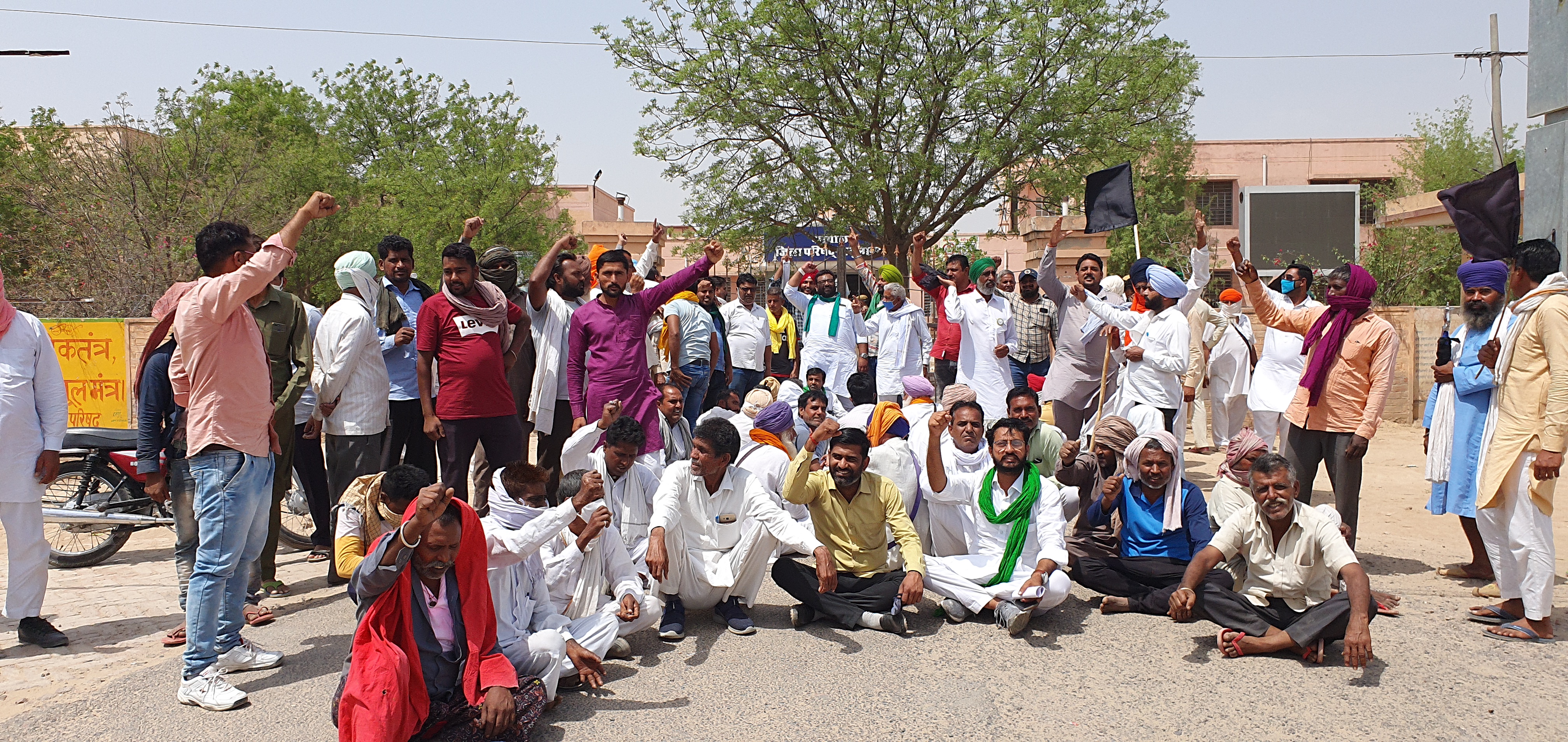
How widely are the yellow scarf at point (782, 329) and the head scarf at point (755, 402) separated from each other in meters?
3.14

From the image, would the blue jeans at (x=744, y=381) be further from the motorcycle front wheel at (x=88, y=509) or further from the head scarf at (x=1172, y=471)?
the motorcycle front wheel at (x=88, y=509)

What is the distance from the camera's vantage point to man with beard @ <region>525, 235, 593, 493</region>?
6.84 meters

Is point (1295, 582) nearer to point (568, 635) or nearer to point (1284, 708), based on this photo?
point (1284, 708)

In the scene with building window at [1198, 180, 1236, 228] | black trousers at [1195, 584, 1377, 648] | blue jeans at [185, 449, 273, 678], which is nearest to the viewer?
blue jeans at [185, 449, 273, 678]

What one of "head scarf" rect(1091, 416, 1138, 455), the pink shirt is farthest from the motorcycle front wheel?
"head scarf" rect(1091, 416, 1138, 455)

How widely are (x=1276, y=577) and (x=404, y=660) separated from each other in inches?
150

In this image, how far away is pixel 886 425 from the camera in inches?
269

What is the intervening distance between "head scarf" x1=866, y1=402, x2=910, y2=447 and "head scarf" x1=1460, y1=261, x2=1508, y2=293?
3256 millimetres

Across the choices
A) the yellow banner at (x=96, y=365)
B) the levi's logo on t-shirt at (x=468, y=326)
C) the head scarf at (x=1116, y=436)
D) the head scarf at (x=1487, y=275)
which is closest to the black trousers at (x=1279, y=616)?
the head scarf at (x=1116, y=436)

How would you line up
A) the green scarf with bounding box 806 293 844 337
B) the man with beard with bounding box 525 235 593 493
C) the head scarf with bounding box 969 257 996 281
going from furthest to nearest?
1. the green scarf with bounding box 806 293 844 337
2. the head scarf with bounding box 969 257 996 281
3. the man with beard with bounding box 525 235 593 493

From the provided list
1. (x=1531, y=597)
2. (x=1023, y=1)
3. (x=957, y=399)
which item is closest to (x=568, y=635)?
(x=957, y=399)

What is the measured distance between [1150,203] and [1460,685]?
29505 millimetres

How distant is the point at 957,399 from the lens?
6094 mm

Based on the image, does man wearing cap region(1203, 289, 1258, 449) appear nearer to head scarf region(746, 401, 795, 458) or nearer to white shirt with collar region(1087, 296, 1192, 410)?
white shirt with collar region(1087, 296, 1192, 410)
